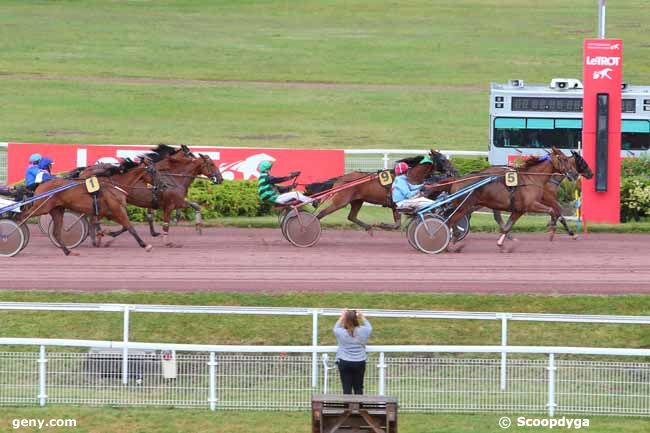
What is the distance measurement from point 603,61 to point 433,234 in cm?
526

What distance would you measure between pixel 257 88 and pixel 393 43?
8.70 meters

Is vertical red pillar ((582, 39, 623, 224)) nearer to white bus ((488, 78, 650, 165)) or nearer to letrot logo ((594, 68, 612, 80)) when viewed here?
letrot logo ((594, 68, 612, 80))

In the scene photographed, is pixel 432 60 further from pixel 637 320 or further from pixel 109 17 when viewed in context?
pixel 637 320

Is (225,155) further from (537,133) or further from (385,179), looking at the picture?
(537,133)

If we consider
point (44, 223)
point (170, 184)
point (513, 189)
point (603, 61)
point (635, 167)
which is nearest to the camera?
point (513, 189)

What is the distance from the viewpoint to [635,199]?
75.3 ft

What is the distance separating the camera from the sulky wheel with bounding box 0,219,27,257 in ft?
62.4

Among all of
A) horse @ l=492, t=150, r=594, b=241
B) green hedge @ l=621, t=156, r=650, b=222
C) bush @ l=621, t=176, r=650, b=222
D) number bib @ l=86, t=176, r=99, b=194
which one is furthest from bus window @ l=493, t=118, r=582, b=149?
number bib @ l=86, t=176, r=99, b=194

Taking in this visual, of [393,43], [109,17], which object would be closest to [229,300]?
[393,43]

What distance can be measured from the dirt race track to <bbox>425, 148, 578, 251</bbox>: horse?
1.89 feet

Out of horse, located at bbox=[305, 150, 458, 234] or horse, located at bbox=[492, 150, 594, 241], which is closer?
horse, located at bbox=[492, 150, 594, 241]

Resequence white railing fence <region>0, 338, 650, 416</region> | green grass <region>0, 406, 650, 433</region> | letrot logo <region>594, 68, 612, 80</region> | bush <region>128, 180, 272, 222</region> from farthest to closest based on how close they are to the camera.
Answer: bush <region>128, 180, 272, 222</region> < letrot logo <region>594, 68, 612, 80</region> < white railing fence <region>0, 338, 650, 416</region> < green grass <region>0, 406, 650, 433</region>

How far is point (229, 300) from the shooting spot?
52.3ft

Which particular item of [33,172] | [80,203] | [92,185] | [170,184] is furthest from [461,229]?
[33,172]
